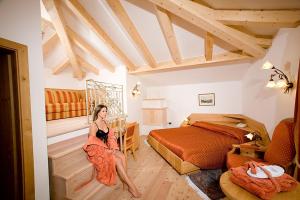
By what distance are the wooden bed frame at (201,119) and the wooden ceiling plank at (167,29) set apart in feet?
7.75

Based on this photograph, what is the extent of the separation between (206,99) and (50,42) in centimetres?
514

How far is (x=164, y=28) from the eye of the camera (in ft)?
10.2

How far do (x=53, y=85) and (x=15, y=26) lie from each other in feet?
13.7

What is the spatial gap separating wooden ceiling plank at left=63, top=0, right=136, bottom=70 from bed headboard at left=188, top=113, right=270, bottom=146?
2931 mm

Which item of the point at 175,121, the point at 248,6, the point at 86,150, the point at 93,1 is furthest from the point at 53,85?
the point at 248,6

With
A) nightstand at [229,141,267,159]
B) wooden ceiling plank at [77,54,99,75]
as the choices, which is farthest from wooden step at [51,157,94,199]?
wooden ceiling plank at [77,54,99,75]

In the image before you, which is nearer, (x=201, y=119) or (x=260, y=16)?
(x=260, y=16)

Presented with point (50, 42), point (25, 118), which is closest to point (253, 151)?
point (25, 118)

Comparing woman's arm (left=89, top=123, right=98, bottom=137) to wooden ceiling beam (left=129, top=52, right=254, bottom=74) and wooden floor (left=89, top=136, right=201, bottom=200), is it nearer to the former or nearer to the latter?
wooden floor (left=89, top=136, right=201, bottom=200)

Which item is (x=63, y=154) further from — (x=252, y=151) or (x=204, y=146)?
(x=252, y=151)

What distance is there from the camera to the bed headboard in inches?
131

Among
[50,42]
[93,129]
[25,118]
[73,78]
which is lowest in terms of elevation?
[93,129]

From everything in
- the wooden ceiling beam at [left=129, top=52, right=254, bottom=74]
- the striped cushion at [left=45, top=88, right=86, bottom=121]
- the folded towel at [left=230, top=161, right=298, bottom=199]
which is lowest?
the folded towel at [left=230, top=161, right=298, bottom=199]

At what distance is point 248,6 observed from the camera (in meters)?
2.22
